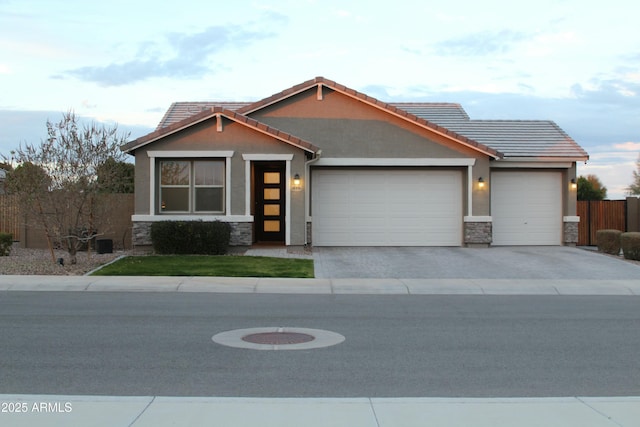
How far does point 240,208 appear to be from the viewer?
21078 millimetres

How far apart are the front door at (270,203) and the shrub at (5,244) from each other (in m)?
8.05

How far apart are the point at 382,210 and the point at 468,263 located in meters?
4.75

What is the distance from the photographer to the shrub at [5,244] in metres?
20.2

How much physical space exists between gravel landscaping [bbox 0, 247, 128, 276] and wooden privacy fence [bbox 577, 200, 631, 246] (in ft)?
54.6

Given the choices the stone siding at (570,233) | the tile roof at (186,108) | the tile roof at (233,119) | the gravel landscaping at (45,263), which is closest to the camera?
the gravel landscaping at (45,263)

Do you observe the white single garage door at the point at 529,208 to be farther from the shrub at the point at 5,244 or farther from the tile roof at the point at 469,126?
the shrub at the point at 5,244

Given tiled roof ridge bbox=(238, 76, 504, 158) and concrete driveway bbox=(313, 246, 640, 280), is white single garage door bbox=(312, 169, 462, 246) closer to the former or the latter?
concrete driveway bbox=(313, 246, 640, 280)

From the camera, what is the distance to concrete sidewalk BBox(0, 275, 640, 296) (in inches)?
583

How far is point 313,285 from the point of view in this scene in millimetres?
15289

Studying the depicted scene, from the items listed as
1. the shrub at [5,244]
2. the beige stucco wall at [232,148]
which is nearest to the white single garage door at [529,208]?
the beige stucco wall at [232,148]

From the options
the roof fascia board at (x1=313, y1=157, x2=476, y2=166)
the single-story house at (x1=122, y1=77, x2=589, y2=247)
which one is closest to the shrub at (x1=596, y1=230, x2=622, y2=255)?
the single-story house at (x1=122, y1=77, x2=589, y2=247)
